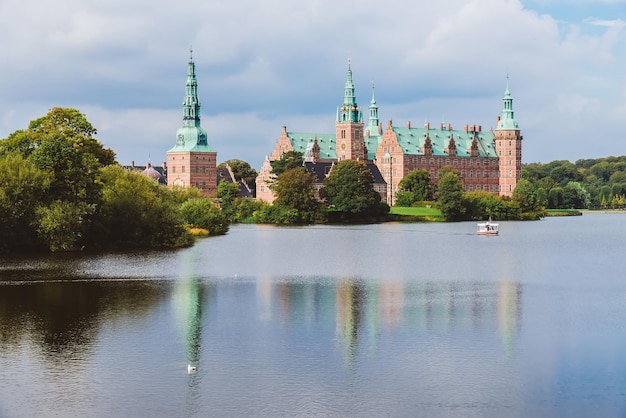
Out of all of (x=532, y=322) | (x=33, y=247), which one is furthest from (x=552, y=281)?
(x=33, y=247)

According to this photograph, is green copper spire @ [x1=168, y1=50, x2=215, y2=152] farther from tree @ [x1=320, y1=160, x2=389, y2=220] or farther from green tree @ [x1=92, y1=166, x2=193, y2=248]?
green tree @ [x1=92, y1=166, x2=193, y2=248]

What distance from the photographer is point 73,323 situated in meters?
25.9

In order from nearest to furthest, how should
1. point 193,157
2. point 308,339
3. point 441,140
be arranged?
point 308,339
point 193,157
point 441,140

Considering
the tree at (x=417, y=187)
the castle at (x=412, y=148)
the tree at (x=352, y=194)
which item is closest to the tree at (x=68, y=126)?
the tree at (x=352, y=194)

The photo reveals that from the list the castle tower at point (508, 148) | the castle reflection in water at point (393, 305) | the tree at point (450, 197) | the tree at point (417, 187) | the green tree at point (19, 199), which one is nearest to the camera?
the castle reflection in water at point (393, 305)

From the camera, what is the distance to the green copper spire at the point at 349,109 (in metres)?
134

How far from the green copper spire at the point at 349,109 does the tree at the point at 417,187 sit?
20224mm

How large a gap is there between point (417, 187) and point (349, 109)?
77.8 ft

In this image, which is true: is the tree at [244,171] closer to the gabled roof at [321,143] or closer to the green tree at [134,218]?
the gabled roof at [321,143]

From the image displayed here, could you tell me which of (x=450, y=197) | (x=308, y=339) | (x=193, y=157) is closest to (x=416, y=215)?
(x=450, y=197)

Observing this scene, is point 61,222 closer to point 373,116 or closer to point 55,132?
point 55,132

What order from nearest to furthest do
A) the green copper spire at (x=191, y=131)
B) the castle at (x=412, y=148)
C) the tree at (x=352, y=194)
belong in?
1. the tree at (x=352, y=194)
2. the green copper spire at (x=191, y=131)
3. the castle at (x=412, y=148)

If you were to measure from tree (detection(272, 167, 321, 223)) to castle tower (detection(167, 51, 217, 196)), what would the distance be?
97.9 ft

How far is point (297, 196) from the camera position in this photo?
310 ft
